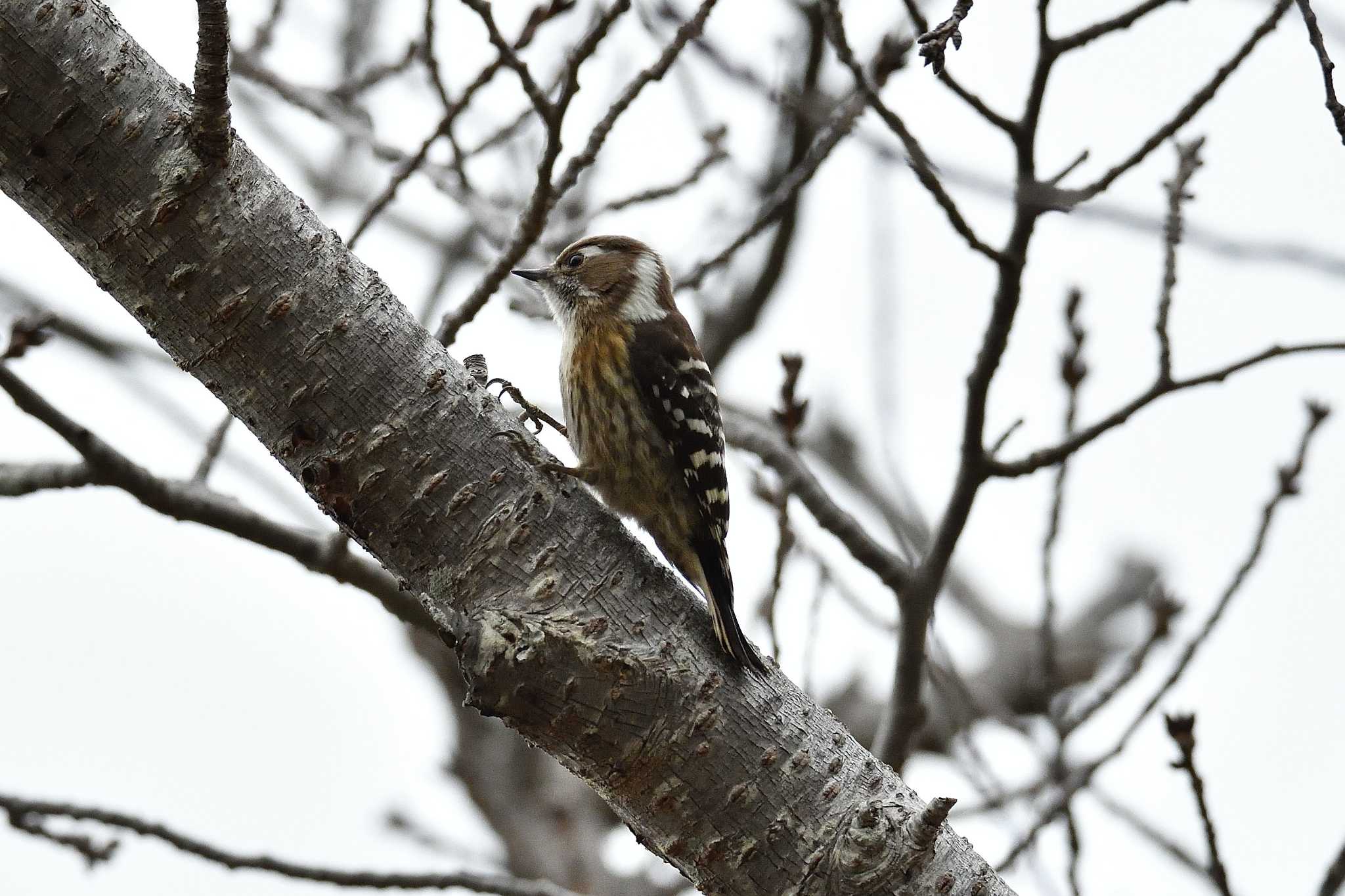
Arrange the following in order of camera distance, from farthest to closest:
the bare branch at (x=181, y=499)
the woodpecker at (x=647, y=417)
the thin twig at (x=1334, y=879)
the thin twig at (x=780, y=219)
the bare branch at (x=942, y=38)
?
the thin twig at (x=780, y=219)
the woodpecker at (x=647, y=417)
the thin twig at (x=1334, y=879)
the bare branch at (x=181, y=499)
the bare branch at (x=942, y=38)

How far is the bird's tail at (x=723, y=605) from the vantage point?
2652 millimetres

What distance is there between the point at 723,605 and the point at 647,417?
1.14m

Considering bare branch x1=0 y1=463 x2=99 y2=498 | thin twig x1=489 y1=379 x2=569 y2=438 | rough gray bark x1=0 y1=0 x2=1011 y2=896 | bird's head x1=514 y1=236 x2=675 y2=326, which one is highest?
bird's head x1=514 y1=236 x2=675 y2=326

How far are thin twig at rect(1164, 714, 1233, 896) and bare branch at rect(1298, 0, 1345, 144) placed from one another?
1596 mm

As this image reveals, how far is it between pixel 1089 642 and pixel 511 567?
955 cm

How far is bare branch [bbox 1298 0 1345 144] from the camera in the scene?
225cm

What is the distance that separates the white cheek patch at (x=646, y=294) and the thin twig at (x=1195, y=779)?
225 cm

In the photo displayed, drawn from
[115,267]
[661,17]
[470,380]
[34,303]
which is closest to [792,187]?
[661,17]

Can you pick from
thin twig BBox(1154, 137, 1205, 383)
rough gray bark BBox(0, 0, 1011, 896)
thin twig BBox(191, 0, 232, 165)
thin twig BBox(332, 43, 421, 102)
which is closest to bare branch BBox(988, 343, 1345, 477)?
thin twig BBox(1154, 137, 1205, 383)

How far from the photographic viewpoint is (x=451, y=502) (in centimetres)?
248

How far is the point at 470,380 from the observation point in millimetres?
2609

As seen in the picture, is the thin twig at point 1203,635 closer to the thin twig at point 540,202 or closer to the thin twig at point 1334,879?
the thin twig at point 1334,879

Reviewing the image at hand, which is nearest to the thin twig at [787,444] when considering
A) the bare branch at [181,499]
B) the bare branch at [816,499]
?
the bare branch at [816,499]

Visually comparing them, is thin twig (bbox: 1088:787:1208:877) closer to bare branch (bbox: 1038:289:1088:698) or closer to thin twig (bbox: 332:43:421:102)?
bare branch (bbox: 1038:289:1088:698)
